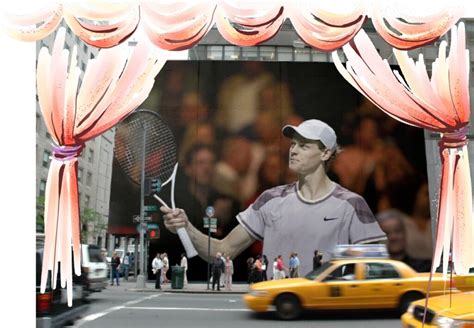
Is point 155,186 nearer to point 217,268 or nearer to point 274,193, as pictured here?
point 217,268

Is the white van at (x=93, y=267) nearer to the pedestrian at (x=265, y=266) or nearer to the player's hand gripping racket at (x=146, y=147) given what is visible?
the player's hand gripping racket at (x=146, y=147)

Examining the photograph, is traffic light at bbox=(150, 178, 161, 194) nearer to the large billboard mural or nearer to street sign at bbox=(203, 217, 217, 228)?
street sign at bbox=(203, 217, 217, 228)

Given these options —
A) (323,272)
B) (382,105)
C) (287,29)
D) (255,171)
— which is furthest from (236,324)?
(287,29)

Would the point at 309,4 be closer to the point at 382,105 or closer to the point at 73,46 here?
the point at 382,105

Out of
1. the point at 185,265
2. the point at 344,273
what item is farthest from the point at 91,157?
the point at 344,273

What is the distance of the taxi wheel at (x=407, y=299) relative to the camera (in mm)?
3227

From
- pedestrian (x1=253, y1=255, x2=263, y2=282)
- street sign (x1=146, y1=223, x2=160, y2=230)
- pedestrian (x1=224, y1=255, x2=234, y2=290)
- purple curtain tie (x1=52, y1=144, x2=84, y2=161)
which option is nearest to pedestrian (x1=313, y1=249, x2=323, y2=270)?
pedestrian (x1=253, y1=255, x2=263, y2=282)

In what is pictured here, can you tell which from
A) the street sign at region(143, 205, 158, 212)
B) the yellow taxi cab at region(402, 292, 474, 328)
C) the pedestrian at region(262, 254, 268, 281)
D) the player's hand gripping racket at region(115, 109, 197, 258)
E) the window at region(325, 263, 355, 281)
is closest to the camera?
the yellow taxi cab at region(402, 292, 474, 328)

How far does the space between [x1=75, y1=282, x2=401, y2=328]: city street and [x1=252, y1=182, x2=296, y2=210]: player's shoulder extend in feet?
2.04

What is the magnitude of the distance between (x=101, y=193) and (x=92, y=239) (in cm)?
34

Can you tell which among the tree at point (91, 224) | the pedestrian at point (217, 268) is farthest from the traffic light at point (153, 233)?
the pedestrian at point (217, 268)

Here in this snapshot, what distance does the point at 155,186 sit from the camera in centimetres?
354

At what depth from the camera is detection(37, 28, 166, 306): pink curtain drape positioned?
3426 millimetres

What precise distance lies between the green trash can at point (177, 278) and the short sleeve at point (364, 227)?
4.10 ft
